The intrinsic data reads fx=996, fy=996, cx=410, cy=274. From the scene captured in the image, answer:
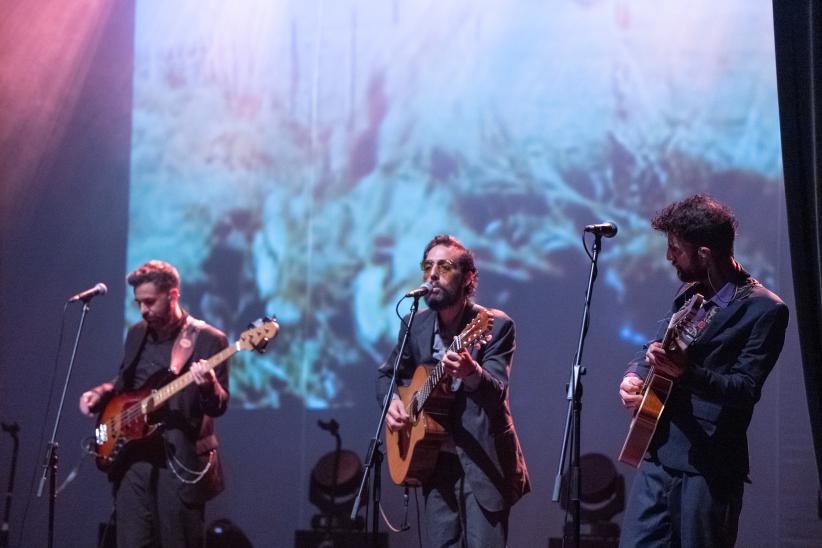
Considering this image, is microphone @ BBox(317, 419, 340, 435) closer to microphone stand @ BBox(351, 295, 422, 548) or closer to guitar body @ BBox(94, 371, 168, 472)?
guitar body @ BBox(94, 371, 168, 472)

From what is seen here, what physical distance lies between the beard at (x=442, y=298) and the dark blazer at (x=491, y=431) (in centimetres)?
25

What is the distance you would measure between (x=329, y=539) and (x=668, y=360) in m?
3.61

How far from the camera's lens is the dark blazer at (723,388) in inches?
147

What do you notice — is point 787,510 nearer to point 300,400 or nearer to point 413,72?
point 300,400

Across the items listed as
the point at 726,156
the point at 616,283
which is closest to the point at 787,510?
the point at 616,283

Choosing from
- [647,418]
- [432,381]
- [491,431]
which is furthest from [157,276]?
[647,418]

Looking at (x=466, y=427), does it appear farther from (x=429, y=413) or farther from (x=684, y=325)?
(x=684, y=325)

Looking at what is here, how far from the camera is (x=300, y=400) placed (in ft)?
24.1

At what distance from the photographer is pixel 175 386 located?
5684 millimetres

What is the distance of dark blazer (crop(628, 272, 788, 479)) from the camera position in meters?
3.73

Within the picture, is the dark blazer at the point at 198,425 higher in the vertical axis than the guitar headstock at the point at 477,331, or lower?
lower

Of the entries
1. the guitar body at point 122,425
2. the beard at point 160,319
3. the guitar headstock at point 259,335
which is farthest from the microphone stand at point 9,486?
the guitar headstock at point 259,335

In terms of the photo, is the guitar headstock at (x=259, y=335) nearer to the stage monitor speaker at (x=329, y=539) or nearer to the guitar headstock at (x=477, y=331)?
the guitar headstock at (x=477, y=331)

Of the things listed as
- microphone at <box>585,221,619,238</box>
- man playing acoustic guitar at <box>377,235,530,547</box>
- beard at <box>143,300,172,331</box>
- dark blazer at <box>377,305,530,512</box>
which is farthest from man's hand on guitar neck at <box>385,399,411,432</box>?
beard at <box>143,300,172,331</box>
